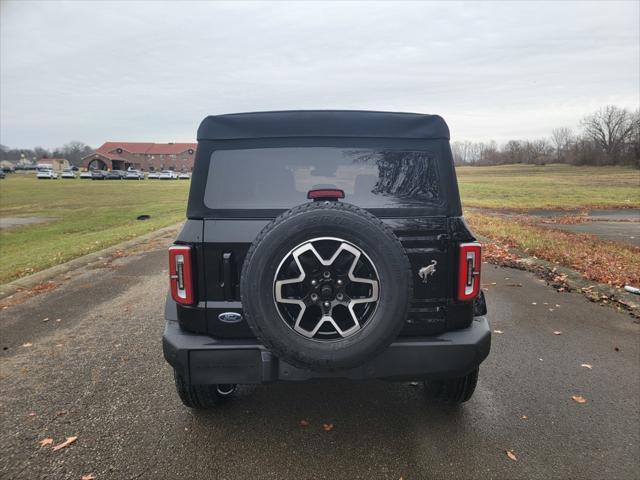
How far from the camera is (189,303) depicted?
2604 mm

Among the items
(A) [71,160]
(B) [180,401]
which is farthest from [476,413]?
(A) [71,160]

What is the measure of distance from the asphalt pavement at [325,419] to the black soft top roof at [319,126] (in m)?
1.94

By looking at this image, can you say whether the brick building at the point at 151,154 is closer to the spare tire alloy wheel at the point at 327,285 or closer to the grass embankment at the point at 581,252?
the grass embankment at the point at 581,252

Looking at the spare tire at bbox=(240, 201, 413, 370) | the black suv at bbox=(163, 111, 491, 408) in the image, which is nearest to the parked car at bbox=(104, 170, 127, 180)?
the black suv at bbox=(163, 111, 491, 408)

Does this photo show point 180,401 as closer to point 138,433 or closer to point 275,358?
point 138,433

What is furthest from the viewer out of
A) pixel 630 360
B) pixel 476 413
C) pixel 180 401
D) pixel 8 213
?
pixel 8 213

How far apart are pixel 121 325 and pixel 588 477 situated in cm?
465

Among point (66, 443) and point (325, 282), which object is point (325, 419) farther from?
point (66, 443)

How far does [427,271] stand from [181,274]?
4.84 ft

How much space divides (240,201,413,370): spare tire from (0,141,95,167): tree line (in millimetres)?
139463

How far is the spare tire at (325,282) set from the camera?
228cm


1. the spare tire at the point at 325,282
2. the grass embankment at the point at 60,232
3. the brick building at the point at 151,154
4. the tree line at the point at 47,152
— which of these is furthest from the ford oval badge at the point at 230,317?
the tree line at the point at 47,152

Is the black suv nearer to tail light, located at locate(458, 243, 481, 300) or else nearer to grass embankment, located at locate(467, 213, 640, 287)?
tail light, located at locate(458, 243, 481, 300)

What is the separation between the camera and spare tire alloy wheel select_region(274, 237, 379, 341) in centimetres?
230
